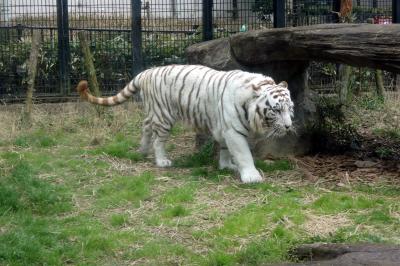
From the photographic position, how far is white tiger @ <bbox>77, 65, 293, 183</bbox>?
A: 686 cm

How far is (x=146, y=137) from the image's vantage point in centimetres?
804

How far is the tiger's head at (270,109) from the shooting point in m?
6.81

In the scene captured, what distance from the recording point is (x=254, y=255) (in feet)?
16.1

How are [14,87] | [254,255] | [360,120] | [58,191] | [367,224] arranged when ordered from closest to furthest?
[254,255] < [367,224] < [58,191] < [360,120] < [14,87]

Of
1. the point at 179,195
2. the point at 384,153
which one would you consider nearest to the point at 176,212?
the point at 179,195

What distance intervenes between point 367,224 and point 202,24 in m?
5.63

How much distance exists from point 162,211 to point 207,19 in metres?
4.98

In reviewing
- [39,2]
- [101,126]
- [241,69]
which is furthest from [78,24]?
[241,69]

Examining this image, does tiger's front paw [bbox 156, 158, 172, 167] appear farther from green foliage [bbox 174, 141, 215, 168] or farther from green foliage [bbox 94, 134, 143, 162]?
green foliage [bbox 94, 134, 143, 162]

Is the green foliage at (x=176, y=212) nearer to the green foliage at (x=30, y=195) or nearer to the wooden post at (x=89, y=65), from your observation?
the green foliage at (x=30, y=195)

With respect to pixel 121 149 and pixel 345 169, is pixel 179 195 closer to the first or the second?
pixel 345 169

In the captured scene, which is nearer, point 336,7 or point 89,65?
point 89,65

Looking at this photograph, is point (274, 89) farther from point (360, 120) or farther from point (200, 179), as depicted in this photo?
point (360, 120)

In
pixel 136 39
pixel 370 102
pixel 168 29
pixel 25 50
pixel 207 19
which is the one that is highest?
pixel 207 19
